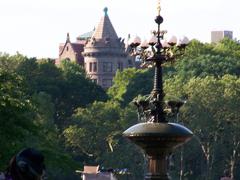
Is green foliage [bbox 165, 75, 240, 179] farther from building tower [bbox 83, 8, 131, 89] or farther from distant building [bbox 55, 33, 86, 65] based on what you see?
distant building [bbox 55, 33, 86, 65]

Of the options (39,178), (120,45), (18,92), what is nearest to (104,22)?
(120,45)

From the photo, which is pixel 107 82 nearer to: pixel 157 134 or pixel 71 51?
pixel 71 51

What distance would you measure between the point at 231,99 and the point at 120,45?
8108 centimetres

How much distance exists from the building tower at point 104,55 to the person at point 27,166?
534 ft

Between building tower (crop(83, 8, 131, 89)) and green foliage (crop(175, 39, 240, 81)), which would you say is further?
building tower (crop(83, 8, 131, 89))

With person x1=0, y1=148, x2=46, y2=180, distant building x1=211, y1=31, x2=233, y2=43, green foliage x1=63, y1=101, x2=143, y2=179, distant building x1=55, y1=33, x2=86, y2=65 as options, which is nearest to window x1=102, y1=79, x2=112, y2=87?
distant building x1=55, y1=33, x2=86, y2=65

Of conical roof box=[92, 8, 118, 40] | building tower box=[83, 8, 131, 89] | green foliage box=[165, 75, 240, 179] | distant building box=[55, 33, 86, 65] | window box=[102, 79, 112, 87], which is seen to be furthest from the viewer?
distant building box=[55, 33, 86, 65]

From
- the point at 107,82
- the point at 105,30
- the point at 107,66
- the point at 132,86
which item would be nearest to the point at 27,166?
the point at 132,86

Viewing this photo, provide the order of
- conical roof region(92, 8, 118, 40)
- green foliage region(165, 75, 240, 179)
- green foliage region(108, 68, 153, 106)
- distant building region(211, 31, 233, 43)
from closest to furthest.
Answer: green foliage region(165, 75, 240, 179) → green foliage region(108, 68, 153, 106) → conical roof region(92, 8, 118, 40) → distant building region(211, 31, 233, 43)

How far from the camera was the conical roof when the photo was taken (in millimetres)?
175750

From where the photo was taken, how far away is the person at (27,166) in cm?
627

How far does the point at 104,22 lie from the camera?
17838cm

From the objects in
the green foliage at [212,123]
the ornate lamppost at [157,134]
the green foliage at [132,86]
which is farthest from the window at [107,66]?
the ornate lamppost at [157,134]

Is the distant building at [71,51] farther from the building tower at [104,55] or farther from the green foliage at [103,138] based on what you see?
the green foliage at [103,138]
